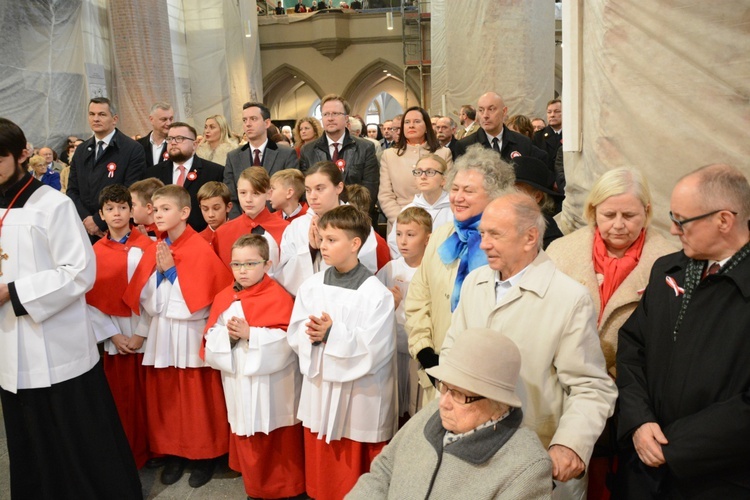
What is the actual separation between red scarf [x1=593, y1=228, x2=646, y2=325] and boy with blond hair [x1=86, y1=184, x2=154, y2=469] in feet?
8.47

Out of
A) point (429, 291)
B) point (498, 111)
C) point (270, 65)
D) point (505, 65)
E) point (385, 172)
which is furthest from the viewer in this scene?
point (270, 65)

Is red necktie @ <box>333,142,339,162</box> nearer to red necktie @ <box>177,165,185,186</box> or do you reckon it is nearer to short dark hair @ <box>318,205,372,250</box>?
red necktie @ <box>177,165,185,186</box>

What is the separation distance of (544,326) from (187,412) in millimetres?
2332

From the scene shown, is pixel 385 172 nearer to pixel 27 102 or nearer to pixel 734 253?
pixel 734 253

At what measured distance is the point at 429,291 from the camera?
305 cm

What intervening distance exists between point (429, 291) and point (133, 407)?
81.1 inches

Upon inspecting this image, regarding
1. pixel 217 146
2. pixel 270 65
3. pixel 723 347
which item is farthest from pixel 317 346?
pixel 270 65

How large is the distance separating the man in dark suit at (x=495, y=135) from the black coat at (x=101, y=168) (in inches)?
112

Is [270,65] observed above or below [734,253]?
above

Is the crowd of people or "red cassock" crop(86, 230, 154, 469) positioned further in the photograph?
"red cassock" crop(86, 230, 154, 469)

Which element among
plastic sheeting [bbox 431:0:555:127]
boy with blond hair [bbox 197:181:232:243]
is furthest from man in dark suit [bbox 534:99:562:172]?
boy with blond hair [bbox 197:181:232:243]

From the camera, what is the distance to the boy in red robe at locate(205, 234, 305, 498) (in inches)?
126

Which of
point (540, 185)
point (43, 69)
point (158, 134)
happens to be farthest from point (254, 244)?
point (43, 69)

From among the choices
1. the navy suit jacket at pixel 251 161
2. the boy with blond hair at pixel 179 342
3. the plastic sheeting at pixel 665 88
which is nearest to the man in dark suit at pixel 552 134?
the navy suit jacket at pixel 251 161
